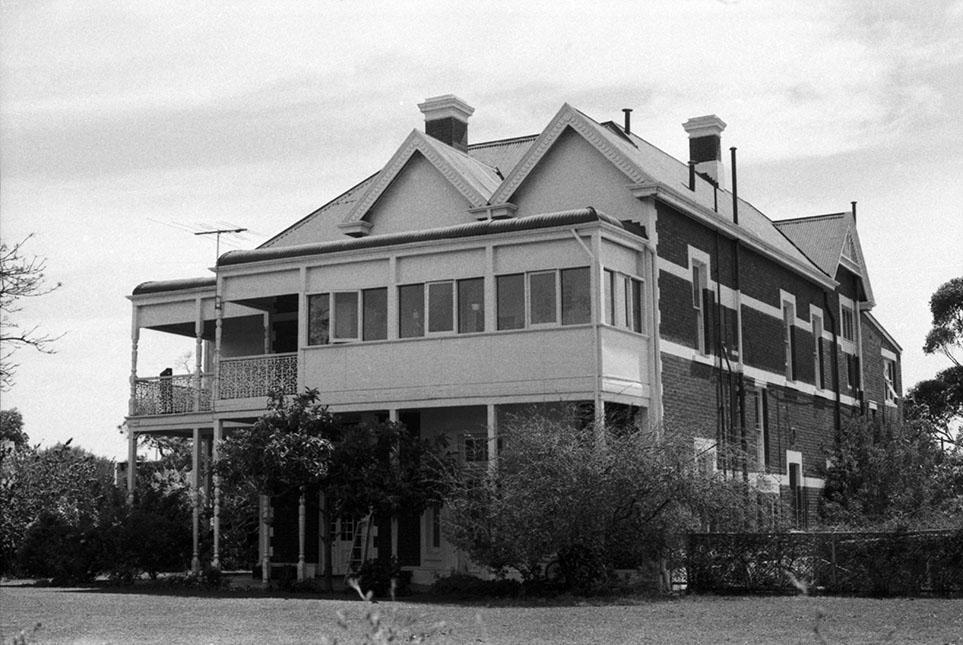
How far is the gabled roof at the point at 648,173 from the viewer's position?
27125 mm

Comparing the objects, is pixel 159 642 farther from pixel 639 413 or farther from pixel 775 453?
pixel 775 453

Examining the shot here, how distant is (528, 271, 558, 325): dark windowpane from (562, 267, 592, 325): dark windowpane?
23cm

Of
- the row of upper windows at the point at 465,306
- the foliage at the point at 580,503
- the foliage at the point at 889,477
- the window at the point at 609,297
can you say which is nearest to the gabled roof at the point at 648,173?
the window at the point at 609,297

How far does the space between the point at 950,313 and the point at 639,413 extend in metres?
30.6

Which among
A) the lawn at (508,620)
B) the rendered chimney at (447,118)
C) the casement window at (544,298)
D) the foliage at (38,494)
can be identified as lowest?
the lawn at (508,620)

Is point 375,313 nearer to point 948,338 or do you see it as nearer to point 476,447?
point 476,447

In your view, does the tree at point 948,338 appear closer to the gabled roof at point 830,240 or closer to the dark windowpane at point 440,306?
the gabled roof at point 830,240

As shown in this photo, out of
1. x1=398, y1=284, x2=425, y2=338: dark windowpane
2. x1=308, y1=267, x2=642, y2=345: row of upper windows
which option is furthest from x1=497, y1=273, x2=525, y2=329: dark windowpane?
x1=398, y1=284, x2=425, y2=338: dark windowpane

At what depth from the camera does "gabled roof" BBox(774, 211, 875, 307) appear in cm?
3819

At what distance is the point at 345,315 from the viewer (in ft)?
90.0

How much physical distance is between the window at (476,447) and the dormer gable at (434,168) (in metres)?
5.01

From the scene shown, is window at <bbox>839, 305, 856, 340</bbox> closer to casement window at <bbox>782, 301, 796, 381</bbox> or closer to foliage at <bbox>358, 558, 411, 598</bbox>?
casement window at <bbox>782, 301, 796, 381</bbox>

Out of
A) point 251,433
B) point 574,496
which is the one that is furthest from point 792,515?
point 251,433

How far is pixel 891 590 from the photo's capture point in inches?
884
